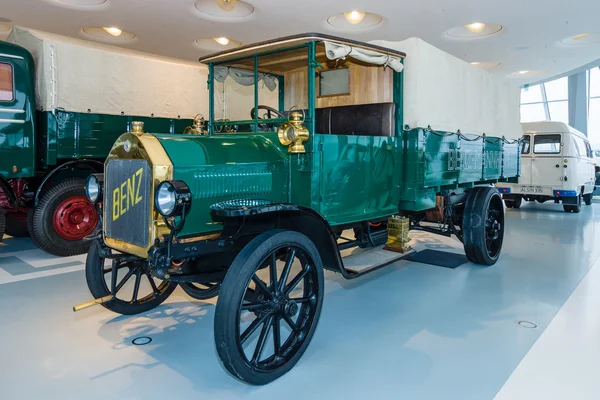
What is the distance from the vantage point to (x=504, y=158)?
6.02 meters

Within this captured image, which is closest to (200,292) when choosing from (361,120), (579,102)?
(361,120)

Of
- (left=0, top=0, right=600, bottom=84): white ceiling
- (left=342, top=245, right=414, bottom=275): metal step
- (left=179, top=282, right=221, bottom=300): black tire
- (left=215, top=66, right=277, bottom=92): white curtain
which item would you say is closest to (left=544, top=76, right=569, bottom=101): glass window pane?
(left=0, top=0, right=600, bottom=84): white ceiling

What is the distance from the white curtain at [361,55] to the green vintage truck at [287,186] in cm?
2

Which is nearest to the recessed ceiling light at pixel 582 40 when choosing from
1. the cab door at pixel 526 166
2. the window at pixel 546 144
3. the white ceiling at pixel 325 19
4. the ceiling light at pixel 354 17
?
the white ceiling at pixel 325 19

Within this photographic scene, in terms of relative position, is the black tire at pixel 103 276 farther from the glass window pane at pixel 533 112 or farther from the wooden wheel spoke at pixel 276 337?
the glass window pane at pixel 533 112

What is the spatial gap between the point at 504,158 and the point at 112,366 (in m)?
5.43

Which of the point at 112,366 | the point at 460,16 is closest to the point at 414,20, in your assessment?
the point at 460,16

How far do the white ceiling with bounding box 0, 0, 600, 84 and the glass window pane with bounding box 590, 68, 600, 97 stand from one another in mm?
7337

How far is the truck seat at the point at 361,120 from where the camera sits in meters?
4.04

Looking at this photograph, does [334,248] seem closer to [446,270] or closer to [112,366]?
[112,366]

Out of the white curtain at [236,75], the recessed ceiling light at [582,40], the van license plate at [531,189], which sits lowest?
the van license plate at [531,189]

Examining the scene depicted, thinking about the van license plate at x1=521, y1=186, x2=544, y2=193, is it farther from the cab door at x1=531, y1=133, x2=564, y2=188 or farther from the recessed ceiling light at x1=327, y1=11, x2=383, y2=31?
the recessed ceiling light at x1=327, y1=11, x2=383, y2=31

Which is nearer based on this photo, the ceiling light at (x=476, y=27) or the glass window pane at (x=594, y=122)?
the ceiling light at (x=476, y=27)

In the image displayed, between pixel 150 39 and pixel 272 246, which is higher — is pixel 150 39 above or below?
above
